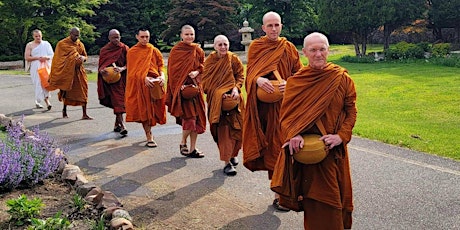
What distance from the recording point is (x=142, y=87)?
8031mm

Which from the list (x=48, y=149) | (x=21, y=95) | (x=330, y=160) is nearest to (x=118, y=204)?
(x=48, y=149)

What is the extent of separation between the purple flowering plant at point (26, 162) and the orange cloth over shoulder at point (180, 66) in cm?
177

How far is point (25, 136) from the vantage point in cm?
752

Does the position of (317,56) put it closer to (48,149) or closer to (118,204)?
(118,204)

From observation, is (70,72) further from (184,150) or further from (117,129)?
(184,150)

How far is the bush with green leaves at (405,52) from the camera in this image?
24.0 metres

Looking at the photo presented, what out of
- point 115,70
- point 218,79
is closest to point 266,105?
point 218,79

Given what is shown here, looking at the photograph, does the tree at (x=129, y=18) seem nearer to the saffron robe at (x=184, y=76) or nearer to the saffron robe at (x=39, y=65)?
the saffron robe at (x=39, y=65)

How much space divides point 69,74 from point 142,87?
3207mm

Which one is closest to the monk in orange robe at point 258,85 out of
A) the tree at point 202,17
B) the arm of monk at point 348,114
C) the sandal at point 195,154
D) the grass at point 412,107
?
the arm of monk at point 348,114

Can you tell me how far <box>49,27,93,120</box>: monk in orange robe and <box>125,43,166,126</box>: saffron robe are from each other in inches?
109

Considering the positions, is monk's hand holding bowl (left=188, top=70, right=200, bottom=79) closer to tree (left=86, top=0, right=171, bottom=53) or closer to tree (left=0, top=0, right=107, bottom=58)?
tree (left=0, top=0, right=107, bottom=58)

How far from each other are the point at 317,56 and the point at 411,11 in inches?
927

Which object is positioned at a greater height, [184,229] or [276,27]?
[276,27]
